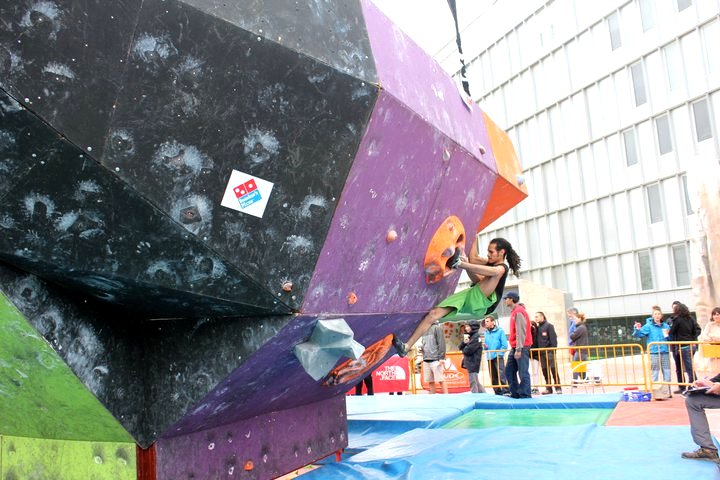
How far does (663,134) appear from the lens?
79.5ft

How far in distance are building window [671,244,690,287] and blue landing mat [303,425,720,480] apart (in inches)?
780

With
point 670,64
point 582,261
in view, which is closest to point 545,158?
point 582,261

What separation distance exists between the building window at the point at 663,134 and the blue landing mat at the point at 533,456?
20.8m

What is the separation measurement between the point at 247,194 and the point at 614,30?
89.4 ft

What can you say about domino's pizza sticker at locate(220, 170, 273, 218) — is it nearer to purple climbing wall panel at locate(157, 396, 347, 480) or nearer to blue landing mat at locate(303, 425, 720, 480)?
purple climbing wall panel at locate(157, 396, 347, 480)

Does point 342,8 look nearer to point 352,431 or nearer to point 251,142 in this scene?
point 251,142

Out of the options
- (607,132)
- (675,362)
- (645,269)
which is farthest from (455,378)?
(607,132)

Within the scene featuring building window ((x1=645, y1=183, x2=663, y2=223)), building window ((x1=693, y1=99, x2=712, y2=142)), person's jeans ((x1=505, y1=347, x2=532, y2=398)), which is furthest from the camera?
building window ((x1=645, y1=183, x2=663, y2=223))

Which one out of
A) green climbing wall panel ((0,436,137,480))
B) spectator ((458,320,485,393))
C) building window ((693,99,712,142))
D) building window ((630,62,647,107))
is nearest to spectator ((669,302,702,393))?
spectator ((458,320,485,393))

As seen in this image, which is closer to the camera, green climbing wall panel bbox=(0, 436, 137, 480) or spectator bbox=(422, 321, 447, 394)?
green climbing wall panel bbox=(0, 436, 137, 480)

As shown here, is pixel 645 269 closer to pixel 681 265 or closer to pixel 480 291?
pixel 681 265

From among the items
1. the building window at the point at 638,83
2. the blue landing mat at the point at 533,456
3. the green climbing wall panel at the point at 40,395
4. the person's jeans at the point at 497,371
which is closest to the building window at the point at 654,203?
the building window at the point at 638,83

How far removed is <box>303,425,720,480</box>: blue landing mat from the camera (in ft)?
14.6

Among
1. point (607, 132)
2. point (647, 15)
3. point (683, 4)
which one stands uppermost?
point (647, 15)
